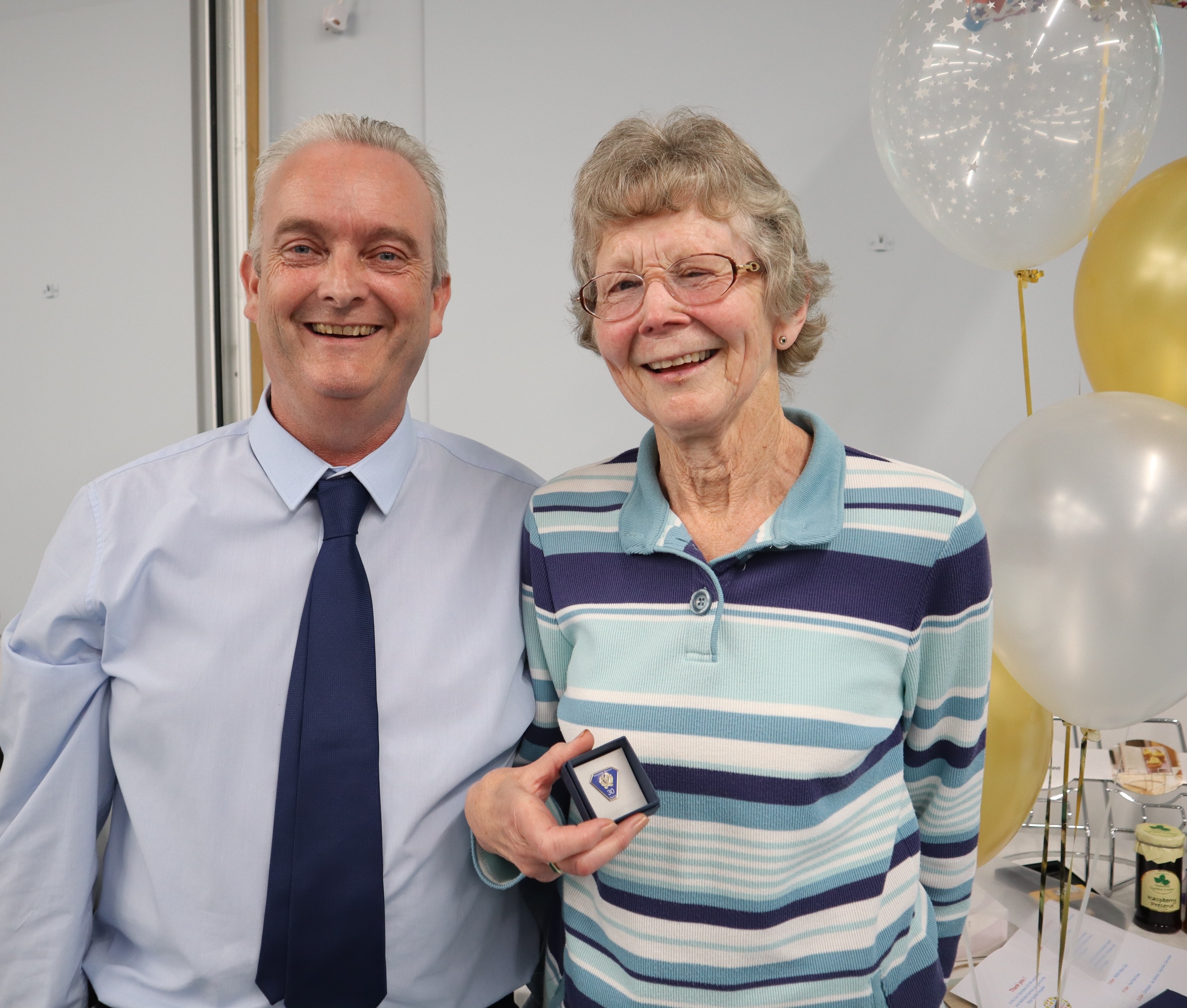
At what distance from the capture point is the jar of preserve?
5.18ft

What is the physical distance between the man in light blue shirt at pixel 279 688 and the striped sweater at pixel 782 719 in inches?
6.5

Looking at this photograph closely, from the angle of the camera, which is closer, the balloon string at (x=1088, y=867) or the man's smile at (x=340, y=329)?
the man's smile at (x=340, y=329)

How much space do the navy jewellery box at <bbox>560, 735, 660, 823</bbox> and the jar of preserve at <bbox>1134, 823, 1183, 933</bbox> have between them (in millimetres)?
1165

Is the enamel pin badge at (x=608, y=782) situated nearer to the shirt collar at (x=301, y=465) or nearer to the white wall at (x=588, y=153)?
the shirt collar at (x=301, y=465)

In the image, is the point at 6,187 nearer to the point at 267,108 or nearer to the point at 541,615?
the point at 267,108

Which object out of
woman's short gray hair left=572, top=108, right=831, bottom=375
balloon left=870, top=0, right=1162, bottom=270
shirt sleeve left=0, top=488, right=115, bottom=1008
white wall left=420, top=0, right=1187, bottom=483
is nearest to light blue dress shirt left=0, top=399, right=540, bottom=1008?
shirt sleeve left=0, top=488, right=115, bottom=1008

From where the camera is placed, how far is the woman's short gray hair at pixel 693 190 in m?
1.10

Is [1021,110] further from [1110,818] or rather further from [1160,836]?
[1110,818]

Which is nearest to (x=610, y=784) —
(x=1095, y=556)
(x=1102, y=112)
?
(x=1095, y=556)

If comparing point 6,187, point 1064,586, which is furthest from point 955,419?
point 6,187

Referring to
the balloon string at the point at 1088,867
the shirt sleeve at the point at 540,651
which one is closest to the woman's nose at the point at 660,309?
the shirt sleeve at the point at 540,651

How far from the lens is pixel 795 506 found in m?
1.10

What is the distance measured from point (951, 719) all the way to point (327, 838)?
2.73 ft

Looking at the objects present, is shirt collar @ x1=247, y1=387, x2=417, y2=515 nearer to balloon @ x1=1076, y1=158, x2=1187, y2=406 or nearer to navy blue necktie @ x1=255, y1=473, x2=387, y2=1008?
navy blue necktie @ x1=255, y1=473, x2=387, y2=1008
